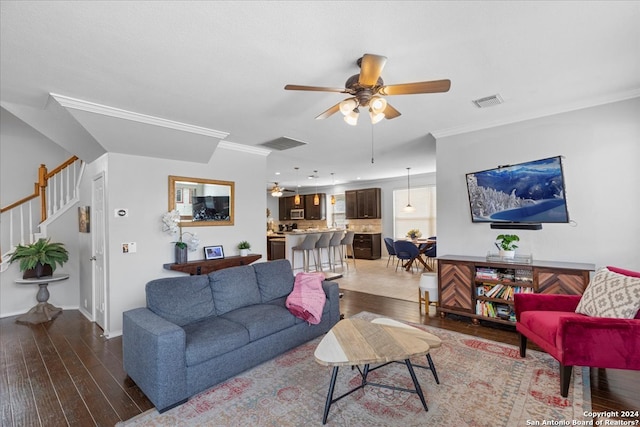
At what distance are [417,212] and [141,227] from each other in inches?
293

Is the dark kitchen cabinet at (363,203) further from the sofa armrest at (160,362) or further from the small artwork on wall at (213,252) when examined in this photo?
the sofa armrest at (160,362)

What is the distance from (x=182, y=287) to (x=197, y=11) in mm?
2283

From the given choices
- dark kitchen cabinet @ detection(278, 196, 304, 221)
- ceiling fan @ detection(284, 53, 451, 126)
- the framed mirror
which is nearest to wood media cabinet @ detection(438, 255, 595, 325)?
ceiling fan @ detection(284, 53, 451, 126)

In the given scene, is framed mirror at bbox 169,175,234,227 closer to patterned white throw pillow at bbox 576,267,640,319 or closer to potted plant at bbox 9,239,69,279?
potted plant at bbox 9,239,69,279

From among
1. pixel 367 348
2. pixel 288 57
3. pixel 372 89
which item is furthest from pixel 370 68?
pixel 367 348

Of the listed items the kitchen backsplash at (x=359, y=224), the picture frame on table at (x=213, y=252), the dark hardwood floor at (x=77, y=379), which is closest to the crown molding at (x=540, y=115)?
the dark hardwood floor at (x=77, y=379)

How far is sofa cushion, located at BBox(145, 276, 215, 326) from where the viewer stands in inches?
106

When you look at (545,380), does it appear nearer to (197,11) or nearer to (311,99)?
(311,99)

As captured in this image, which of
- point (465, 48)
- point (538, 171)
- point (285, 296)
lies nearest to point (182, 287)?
point (285, 296)

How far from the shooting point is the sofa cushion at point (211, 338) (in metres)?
2.31

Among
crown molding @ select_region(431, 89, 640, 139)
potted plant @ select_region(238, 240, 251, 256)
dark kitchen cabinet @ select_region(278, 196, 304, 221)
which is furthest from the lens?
dark kitchen cabinet @ select_region(278, 196, 304, 221)

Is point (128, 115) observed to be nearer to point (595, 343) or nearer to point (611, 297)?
point (595, 343)

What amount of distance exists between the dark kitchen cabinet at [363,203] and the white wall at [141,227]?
582 cm

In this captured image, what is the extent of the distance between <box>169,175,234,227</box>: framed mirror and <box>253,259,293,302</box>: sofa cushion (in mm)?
1416
